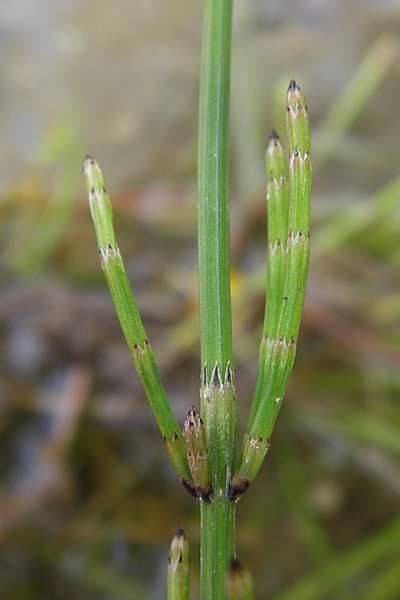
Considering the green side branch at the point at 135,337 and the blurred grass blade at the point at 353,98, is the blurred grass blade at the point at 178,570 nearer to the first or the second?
the green side branch at the point at 135,337

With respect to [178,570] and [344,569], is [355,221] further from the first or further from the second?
[178,570]

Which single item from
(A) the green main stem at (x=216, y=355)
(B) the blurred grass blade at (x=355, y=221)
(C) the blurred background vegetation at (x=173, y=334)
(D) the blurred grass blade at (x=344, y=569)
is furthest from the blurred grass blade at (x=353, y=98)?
(A) the green main stem at (x=216, y=355)

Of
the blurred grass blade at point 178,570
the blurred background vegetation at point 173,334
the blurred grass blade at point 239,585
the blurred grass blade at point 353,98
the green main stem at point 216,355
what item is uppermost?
the blurred grass blade at point 353,98

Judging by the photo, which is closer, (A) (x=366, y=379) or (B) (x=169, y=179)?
(A) (x=366, y=379)

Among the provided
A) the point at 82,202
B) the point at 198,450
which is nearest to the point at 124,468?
the point at 82,202

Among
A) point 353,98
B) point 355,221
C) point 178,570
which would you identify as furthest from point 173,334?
point 178,570

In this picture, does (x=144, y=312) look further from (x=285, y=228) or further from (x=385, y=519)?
(x=285, y=228)

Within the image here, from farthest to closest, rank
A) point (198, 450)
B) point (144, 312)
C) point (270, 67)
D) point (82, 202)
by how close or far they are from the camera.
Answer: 1. point (270, 67)
2. point (82, 202)
3. point (144, 312)
4. point (198, 450)
